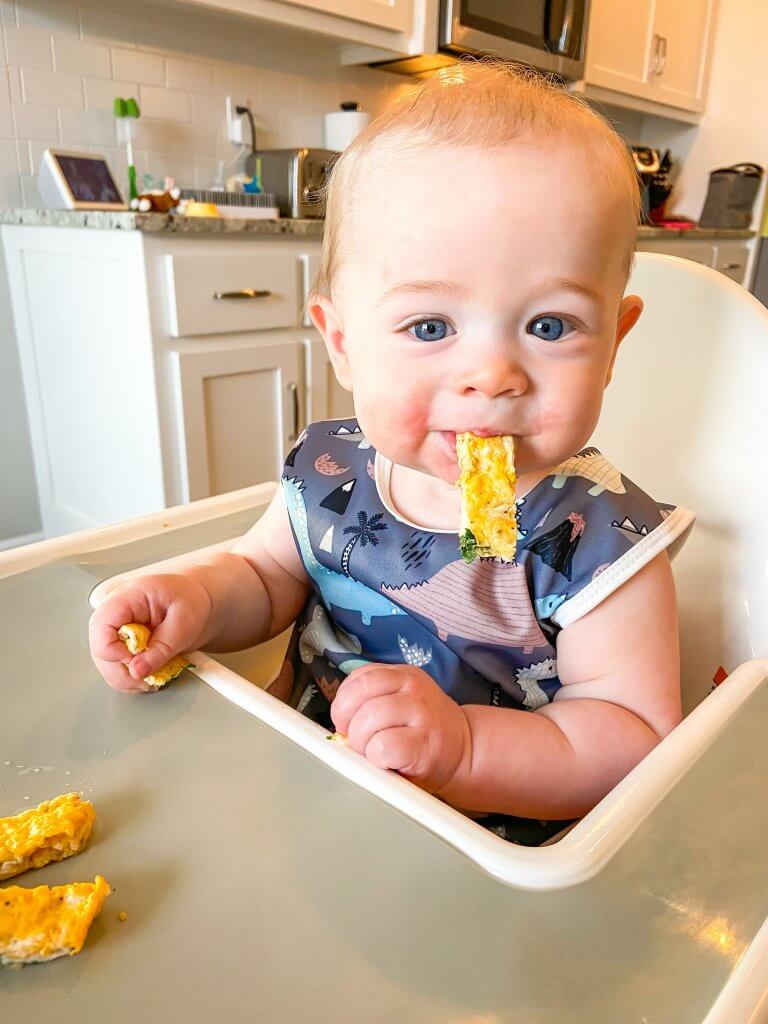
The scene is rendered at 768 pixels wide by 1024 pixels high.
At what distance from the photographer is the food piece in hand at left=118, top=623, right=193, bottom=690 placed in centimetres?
52

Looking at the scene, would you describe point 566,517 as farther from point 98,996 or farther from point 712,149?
point 712,149

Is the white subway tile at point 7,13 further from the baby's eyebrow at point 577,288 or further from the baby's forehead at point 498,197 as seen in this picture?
the baby's eyebrow at point 577,288

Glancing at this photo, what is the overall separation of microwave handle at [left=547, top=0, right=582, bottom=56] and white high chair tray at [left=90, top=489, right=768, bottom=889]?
2.61 metres

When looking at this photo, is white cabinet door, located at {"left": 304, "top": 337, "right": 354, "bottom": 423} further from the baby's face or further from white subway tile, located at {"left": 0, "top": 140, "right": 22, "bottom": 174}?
the baby's face

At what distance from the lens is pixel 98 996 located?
30 centimetres

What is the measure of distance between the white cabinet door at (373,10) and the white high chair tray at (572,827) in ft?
6.55

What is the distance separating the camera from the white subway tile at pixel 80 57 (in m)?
2.00

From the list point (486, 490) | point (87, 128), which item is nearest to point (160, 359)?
point (87, 128)

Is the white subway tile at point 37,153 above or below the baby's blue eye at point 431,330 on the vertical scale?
above

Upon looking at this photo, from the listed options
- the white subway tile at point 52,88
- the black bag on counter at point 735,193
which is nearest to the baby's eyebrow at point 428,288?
the white subway tile at point 52,88

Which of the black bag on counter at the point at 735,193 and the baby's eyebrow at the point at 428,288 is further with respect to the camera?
the black bag on counter at the point at 735,193

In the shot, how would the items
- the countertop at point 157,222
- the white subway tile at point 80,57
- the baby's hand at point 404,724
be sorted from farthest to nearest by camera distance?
1. the white subway tile at point 80,57
2. the countertop at point 157,222
3. the baby's hand at point 404,724

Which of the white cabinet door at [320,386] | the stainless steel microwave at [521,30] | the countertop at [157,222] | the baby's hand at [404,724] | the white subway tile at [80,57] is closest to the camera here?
the baby's hand at [404,724]

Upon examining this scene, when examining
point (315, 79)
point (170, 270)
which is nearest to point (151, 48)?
point (315, 79)
